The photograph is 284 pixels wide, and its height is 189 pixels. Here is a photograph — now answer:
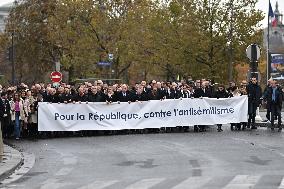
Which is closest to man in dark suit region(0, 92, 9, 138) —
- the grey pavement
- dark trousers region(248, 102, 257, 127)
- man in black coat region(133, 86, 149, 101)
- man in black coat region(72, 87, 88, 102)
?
the grey pavement

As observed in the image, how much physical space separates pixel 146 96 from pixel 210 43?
76.3ft

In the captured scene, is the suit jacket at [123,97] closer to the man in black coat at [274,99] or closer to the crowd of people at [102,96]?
the crowd of people at [102,96]

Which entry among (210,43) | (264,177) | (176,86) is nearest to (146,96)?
(176,86)

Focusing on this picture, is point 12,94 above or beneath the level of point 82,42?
beneath

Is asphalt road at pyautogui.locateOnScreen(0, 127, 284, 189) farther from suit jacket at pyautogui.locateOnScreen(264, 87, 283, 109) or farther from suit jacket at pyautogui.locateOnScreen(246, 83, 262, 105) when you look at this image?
suit jacket at pyautogui.locateOnScreen(246, 83, 262, 105)

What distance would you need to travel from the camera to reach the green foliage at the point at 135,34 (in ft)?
157

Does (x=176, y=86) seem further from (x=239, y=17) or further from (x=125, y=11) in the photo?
(x=125, y=11)

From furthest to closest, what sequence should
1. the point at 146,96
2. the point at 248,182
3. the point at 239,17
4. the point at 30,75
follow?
1. the point at 30,75
2. the point at 239,17
3. the point at 146,96
4. the point at 248,182

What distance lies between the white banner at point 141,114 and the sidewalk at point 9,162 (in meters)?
4.36

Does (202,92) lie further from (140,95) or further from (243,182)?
(243,182)

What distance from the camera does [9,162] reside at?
→ 52.4 feet

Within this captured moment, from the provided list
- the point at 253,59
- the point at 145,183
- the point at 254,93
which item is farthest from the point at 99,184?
the point at 253,59

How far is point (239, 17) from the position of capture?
4756 centimetres

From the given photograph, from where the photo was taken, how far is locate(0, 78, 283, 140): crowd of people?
23.3 metres
